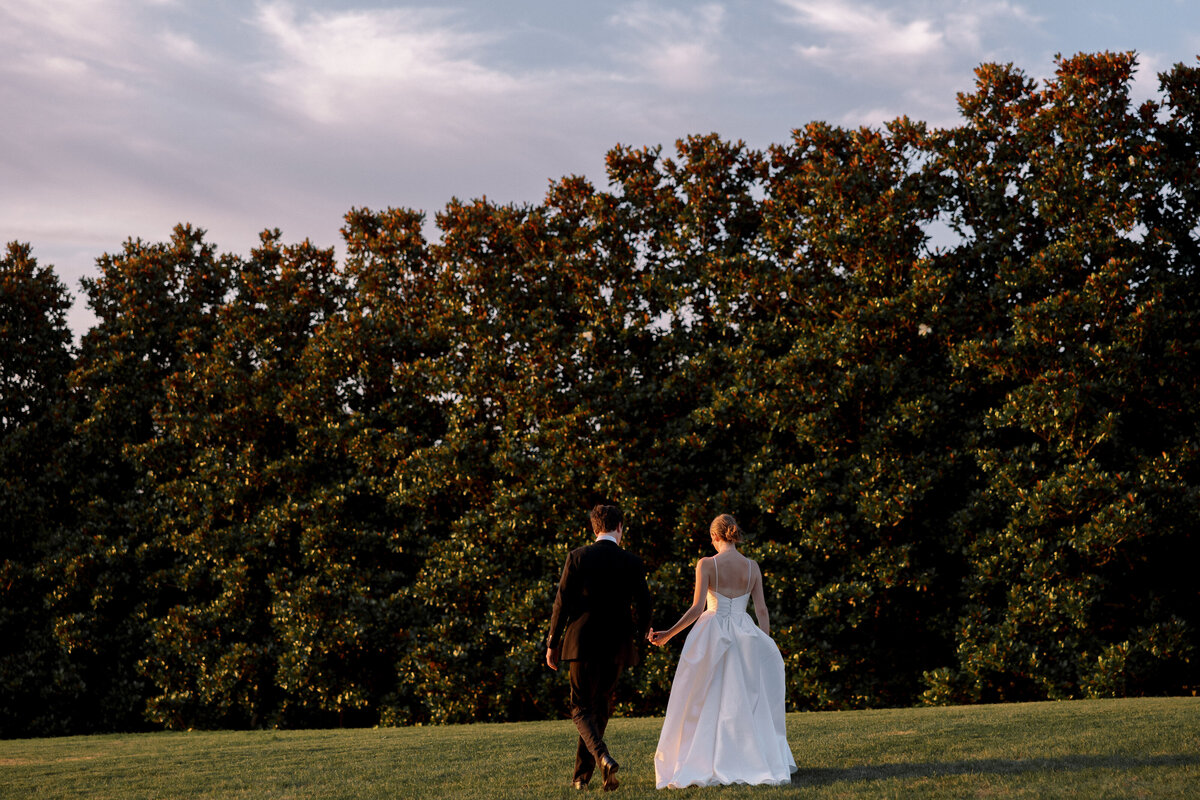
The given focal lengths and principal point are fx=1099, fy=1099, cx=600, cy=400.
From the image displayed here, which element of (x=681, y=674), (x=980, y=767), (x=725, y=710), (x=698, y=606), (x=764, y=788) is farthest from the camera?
(x=698, y=606)

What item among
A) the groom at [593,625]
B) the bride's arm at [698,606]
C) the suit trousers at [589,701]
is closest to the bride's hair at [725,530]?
the bride's arm at [698,606]

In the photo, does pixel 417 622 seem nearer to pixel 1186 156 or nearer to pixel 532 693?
pixel 532 693

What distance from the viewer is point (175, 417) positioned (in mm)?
22453

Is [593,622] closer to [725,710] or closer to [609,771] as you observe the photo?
[609,771]

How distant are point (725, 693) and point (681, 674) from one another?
14.9 inches

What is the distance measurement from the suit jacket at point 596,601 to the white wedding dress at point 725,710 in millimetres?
626

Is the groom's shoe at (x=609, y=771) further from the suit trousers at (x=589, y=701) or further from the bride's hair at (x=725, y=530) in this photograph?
the bride's hair at (x=725, y=530)

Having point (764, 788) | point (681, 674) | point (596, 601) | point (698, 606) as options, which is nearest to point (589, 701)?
point (596, 601)

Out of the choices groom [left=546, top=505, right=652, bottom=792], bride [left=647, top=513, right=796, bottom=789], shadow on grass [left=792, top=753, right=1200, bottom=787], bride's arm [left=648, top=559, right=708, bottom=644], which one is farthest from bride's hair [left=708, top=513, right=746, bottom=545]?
shadow on grass [left=792, top=753, right=1200, bottom=787]

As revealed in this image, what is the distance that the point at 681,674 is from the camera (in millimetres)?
8672

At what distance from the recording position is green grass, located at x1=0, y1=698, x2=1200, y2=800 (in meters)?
7.82

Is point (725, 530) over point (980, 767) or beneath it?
over

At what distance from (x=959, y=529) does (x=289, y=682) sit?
1224 centimetres

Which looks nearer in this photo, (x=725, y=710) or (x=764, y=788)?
(x=764, y=788)
